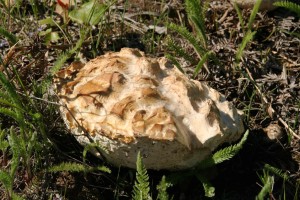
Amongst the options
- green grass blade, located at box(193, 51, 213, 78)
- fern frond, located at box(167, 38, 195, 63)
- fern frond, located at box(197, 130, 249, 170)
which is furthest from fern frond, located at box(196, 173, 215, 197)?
fern frond, located at box(167, 38, 195, 63)

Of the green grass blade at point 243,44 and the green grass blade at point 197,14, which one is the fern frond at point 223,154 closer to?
the green grass blade at point 243,44

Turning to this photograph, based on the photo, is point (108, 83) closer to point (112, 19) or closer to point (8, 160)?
point (8, 160)

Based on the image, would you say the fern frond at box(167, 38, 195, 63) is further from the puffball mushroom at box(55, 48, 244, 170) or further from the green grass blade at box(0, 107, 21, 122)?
the green grass blade at box(0, 107, 21, 122)

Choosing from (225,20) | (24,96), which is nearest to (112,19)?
(225,20)

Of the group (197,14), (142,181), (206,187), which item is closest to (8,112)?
(142,181)

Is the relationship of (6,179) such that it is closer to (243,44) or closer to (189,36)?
(189,36)

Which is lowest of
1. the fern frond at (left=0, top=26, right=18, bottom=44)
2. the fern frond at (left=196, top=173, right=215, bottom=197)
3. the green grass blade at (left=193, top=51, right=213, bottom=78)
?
the fern frond at (left=196, top=173, right=215, bottom=197)

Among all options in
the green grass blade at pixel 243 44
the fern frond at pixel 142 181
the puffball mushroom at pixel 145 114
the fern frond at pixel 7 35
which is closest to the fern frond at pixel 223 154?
the puffball mushroom at pixel 145 114
